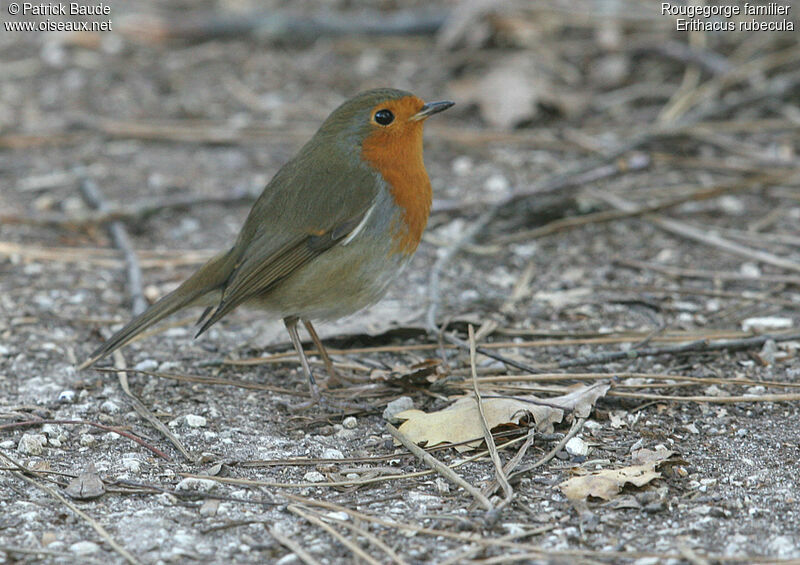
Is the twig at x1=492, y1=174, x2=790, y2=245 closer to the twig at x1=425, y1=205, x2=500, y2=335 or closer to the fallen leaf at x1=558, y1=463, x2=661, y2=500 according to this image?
the twig at x1=425, y1=205, x2=500, y2=335

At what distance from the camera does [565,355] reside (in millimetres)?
3766

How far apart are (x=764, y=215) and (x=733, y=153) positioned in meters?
0.66

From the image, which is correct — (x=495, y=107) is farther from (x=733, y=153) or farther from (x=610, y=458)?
(x=610, y=458)

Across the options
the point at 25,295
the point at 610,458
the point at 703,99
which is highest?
the point at 703,99

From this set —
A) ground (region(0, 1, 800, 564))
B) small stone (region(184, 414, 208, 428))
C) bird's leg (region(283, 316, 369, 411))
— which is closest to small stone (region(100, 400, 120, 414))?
ground (region(0, 1, 800, 564))

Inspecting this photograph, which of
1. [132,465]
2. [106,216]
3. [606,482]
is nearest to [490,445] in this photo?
[606,482]

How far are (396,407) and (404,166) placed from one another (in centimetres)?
91

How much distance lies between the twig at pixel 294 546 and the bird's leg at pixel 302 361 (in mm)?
891

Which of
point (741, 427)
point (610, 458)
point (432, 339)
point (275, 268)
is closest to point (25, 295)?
point (275, 268)

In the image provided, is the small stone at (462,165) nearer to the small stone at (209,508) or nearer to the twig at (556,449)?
the twig at (556,449)

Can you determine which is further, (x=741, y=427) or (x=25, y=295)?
(x=25, y=295)

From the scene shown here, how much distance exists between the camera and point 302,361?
3.61 m

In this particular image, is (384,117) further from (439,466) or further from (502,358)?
(439,466)

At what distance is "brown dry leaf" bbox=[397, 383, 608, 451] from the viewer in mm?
3092
